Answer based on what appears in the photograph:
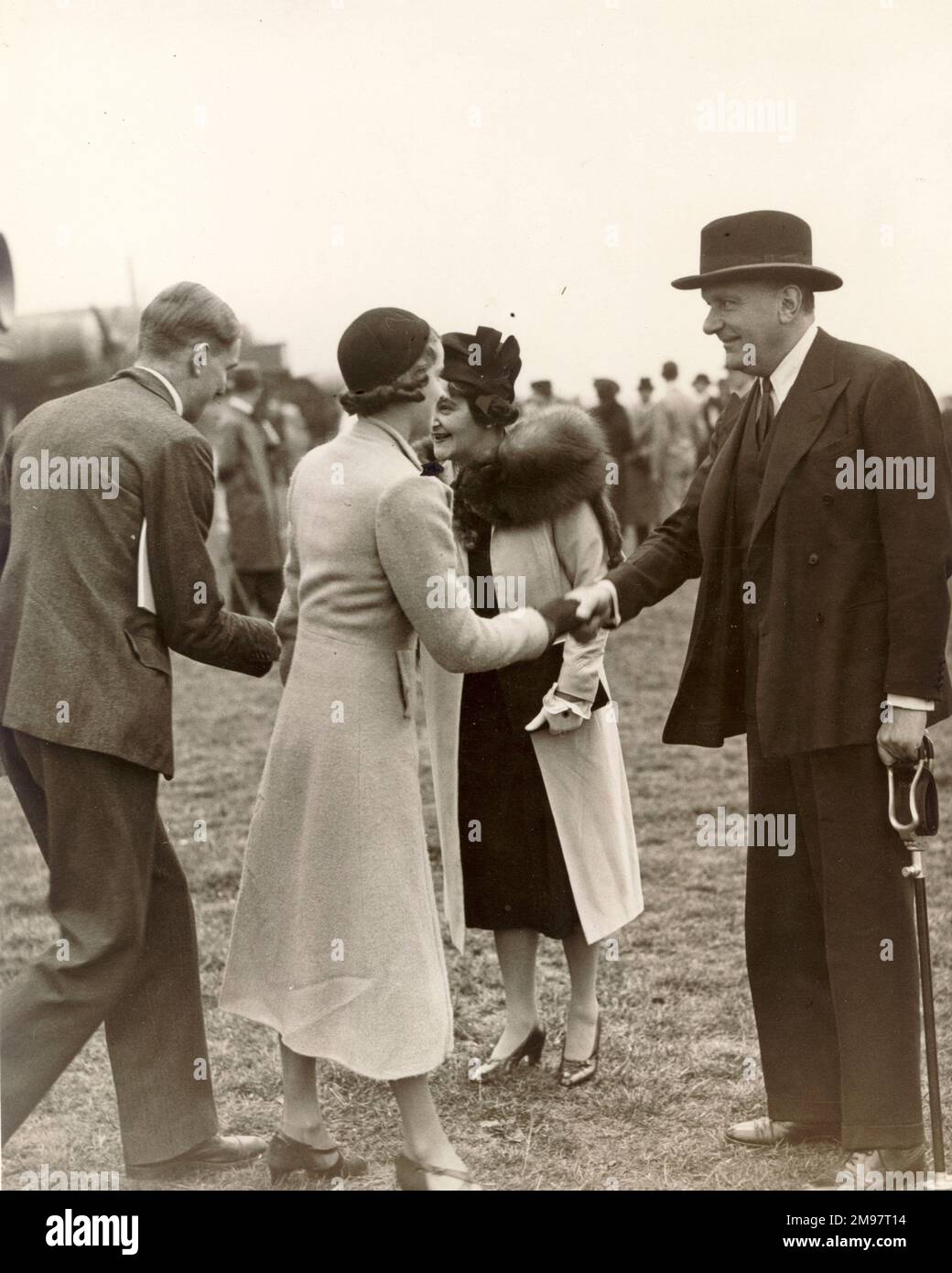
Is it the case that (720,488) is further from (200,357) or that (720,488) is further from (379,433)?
(200,357)

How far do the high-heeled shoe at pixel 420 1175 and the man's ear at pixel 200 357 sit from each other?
6.29 ft

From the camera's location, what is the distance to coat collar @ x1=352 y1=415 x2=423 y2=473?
355 centimetres

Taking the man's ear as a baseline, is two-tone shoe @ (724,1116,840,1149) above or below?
below

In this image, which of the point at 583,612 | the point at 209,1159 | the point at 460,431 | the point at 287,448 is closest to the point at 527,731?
the point at 583,612

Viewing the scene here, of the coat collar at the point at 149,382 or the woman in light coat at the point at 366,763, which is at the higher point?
the coat collar at the point at 149,382

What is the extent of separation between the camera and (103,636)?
3609mm

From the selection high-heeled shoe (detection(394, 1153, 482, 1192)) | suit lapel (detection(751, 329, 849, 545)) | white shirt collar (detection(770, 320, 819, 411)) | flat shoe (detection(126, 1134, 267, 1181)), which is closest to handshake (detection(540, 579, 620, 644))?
suit lapel (detection(751, 329, 849, 545))

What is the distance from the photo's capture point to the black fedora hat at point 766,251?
371 cm

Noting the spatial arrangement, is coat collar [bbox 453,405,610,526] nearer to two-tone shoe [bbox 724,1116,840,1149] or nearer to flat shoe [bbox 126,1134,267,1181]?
two-tone shoe [bbox 724,1116,840,1149]

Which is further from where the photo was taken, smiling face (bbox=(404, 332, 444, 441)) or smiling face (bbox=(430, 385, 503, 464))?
smiling face (bbox=(430, 385, 503, 464))

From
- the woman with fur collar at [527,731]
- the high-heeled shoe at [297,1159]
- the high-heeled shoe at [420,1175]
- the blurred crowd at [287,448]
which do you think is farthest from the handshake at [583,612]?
the blurred crowd at [287,448]

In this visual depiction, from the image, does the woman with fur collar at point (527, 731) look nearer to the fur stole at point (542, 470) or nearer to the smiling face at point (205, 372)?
the fur stole at point (542, 470)

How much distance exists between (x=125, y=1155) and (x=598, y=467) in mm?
2150
